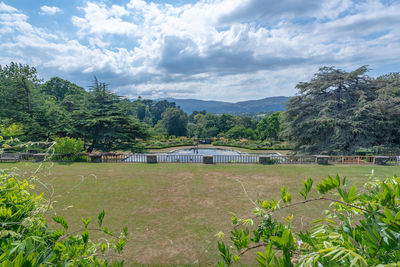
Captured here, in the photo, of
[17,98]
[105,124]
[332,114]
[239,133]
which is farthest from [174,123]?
[332,114]

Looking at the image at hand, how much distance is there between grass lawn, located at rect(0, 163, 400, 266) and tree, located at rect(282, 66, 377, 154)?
6655 millimetres

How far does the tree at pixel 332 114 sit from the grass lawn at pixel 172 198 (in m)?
6.65

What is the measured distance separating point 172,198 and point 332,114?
55.6ft

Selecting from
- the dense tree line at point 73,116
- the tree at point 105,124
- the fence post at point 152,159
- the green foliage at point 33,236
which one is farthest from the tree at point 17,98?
the green foliage at point 33,236

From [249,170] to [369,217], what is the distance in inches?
387

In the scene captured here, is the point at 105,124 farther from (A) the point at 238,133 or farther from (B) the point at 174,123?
(B) the point at 174,123

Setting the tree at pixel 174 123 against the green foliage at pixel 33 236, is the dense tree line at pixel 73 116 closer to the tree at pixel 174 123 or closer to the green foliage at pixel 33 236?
the green foliage at pixel 33 236

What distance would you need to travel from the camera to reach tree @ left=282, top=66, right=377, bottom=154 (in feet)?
53.4

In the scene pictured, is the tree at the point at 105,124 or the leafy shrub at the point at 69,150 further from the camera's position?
the tree at the point at 105,124

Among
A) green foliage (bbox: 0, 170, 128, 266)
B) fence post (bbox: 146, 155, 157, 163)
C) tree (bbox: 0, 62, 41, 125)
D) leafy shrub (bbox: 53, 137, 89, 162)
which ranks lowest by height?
fence post (bbox: 146, 155, 157, 163)

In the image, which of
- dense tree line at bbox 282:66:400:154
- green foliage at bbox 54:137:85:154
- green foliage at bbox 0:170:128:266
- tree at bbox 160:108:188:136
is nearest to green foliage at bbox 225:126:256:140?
tree at bbox 160:108:188:136

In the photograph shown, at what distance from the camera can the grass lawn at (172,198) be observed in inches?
179

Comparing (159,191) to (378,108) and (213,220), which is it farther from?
(378,108)

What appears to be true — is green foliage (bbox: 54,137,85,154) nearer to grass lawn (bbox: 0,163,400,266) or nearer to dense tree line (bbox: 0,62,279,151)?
grass lawn (bbox: 0,163,400,266)
